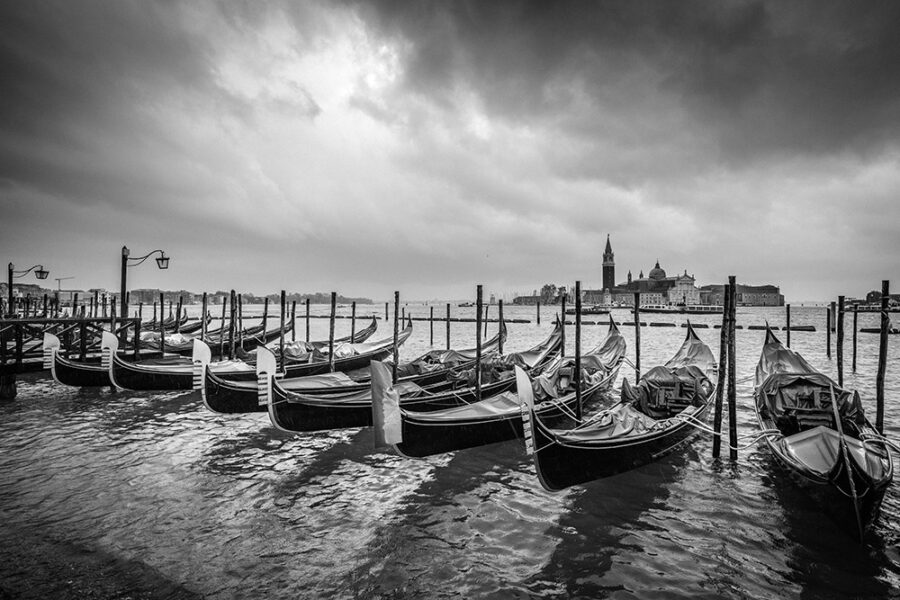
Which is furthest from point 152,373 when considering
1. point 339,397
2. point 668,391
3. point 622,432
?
point 668,391

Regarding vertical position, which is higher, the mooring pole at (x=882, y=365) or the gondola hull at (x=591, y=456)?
the mooring pole at (x=882, y=365)

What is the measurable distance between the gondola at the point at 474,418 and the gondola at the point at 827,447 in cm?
338

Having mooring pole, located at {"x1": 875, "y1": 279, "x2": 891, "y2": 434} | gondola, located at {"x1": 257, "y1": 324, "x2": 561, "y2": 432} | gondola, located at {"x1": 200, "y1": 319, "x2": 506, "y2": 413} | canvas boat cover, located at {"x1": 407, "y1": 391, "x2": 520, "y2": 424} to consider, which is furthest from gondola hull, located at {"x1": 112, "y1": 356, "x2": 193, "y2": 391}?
mooring pole, located at {"x1": 875, "y1": 279, "x2": 891, "y2": 434}

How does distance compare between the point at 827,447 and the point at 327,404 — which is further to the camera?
the point at 327,404

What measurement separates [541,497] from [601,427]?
142cm

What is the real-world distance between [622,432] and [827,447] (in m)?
→ 2.42

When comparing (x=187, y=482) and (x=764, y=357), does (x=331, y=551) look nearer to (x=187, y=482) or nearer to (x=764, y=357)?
(x=187, y=482)

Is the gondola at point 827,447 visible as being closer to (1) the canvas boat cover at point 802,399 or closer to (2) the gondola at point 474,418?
(1) the canvas boat cover at point 802,399

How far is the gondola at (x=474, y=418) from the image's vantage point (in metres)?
6.48

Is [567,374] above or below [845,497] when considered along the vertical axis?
above

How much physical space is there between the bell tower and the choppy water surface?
14423 cm

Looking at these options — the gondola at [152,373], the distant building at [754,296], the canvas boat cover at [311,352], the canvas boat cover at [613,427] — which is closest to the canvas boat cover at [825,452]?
the canvas boat cover at [613,427]

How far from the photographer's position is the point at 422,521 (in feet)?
17.7

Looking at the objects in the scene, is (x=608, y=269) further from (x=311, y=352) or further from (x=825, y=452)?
(x=825, y=452)
